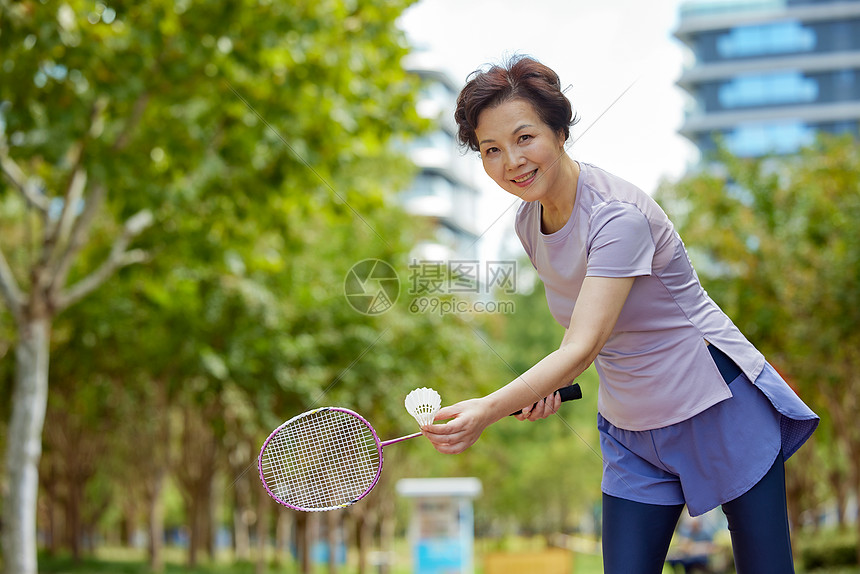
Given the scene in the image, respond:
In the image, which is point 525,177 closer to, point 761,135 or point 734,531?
point 734,531

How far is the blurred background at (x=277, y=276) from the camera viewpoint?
25.7 ft

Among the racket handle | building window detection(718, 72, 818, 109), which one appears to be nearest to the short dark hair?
the racket handle

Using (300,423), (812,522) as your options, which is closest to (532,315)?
(812,522)

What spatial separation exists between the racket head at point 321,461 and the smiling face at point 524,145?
0.71 meters

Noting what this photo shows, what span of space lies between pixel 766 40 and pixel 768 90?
3.20 meters

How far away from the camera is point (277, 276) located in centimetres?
1251

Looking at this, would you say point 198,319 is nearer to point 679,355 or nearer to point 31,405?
point 31,405

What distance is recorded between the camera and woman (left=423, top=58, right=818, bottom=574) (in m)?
2.15

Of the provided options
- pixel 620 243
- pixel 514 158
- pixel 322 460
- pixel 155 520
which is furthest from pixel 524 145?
pixel 155 520

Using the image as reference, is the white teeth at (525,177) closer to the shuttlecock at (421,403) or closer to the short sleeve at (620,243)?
the short sleeve at (620,243)

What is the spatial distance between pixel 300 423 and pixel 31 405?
23.5ft

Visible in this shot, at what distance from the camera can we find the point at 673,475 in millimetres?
2266

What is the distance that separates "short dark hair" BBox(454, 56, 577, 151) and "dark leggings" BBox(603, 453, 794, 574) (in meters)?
0.93

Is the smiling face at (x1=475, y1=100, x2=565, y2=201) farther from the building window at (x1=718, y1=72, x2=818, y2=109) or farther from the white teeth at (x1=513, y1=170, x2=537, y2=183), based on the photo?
the building window at (x1=718, y1=72, x2=818, y2=109)
